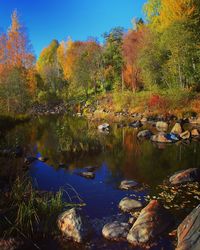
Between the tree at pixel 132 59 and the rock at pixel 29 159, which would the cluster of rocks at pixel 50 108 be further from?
the rock at pixel 29 159

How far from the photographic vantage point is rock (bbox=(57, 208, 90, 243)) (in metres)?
5.64

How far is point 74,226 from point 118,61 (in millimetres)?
34554

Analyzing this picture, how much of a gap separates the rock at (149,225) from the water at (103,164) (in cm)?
90

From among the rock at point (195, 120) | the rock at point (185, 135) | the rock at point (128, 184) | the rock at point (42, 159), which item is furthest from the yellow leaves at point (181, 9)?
the rock at point (128, 184)

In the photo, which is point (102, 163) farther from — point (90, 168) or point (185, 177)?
point (185, 177)

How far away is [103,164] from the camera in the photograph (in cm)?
1139

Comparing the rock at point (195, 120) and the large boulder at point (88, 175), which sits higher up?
the rock at point (195, 120)

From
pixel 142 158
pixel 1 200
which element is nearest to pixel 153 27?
pixel 142 158

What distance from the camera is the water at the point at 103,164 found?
7.99 m

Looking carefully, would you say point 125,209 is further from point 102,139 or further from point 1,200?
point 102,139

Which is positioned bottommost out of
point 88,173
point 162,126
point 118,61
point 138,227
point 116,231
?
point 116,231

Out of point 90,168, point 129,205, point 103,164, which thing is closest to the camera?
point 129,205

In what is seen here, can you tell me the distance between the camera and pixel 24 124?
21781 mm

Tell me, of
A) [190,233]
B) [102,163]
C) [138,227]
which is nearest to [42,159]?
[102,163]
